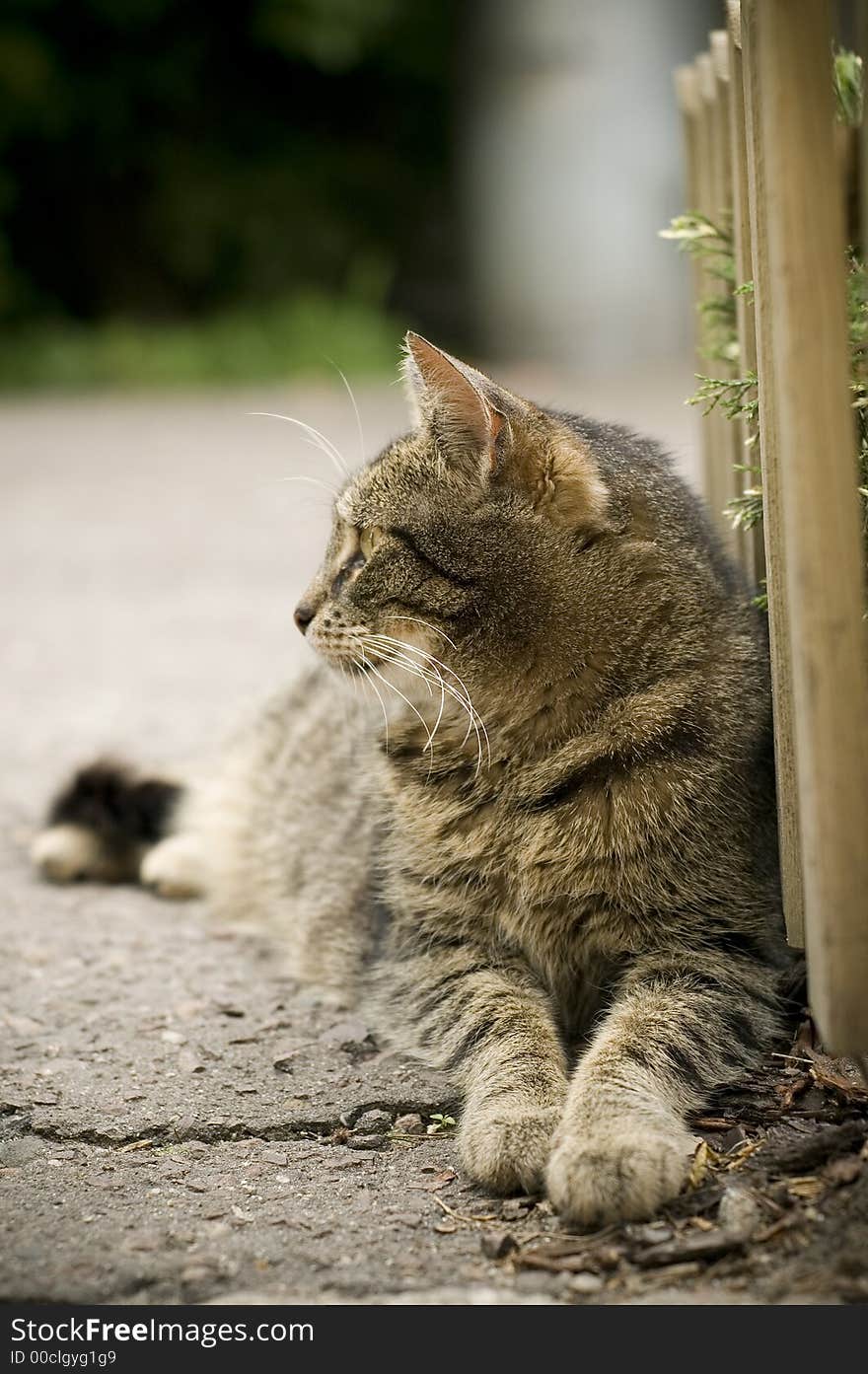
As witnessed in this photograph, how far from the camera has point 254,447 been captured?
10.0 metres

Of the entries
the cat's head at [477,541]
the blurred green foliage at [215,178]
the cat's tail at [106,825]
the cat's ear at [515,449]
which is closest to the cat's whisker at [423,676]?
the cat's head at [477,541]

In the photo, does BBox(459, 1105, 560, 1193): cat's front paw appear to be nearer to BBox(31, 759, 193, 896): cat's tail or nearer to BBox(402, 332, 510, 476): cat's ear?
BBox(402, 332, 510, 476): cat's ear

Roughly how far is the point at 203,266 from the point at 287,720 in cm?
1091

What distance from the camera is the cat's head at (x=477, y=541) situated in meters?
2.49

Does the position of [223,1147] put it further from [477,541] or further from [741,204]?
[741,204]

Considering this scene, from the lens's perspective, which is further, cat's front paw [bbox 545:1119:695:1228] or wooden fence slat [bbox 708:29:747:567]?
wooden fence slat [bbox 708:29:747:567]

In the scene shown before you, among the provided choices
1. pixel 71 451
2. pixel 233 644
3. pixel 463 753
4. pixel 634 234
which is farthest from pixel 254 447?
pixel 463 753

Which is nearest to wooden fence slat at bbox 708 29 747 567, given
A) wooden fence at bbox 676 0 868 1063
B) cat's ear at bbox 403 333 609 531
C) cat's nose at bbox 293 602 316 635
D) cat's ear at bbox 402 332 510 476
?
cat's ear at bbox 403 333 609 531

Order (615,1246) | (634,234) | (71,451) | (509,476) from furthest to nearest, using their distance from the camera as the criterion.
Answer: (634,234) → (71,451) → (509,476) → (615,1246)

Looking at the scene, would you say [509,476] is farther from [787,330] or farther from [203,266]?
[203,266]

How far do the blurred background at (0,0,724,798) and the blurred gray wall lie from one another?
2 cm

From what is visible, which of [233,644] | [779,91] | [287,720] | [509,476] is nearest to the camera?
[779,91]

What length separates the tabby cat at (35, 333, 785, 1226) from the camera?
2455mm

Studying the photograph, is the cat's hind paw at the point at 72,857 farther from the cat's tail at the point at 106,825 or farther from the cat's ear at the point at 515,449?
the cat's ear at the point at 515,449
